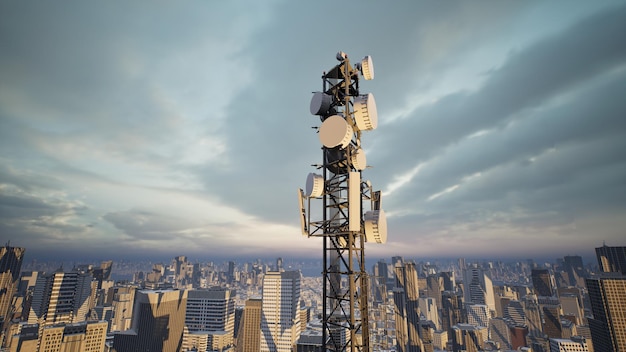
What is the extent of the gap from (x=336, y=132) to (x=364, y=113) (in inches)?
41.4

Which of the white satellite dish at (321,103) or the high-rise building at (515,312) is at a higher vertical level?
the white satellite dish at (321,103)

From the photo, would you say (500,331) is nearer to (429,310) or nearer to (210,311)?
(429,310)

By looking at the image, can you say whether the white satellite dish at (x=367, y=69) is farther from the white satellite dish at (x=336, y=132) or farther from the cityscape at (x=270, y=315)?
the cityscape at (x=270, y=315)

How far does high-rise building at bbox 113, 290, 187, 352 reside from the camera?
107 metres

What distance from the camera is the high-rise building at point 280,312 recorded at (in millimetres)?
117812

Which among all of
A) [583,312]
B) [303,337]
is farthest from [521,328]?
[303,337]

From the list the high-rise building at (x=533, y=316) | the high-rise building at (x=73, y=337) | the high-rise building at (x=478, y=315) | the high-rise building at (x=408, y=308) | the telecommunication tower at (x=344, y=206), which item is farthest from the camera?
the high-rise building at (x=478, y=315)

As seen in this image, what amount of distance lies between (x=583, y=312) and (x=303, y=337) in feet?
518

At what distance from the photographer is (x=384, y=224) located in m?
7.85

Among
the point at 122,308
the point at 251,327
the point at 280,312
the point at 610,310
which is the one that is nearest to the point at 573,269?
the point at 610,310

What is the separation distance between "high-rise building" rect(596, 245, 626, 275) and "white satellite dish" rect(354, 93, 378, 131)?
468 ft

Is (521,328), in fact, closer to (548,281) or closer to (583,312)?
(583,312)

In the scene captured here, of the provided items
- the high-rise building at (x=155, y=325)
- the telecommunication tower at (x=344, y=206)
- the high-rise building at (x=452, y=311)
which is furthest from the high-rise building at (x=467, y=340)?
the telecommunication tower at (x=344, y=206)

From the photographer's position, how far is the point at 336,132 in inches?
294
